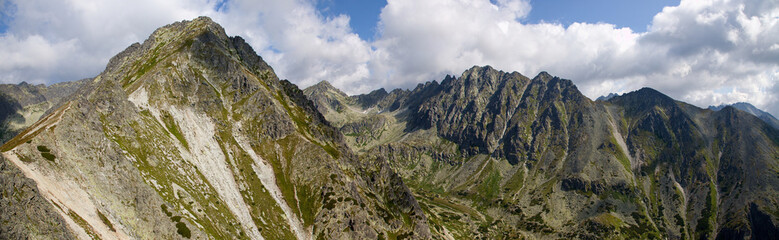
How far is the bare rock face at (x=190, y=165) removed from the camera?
245ft

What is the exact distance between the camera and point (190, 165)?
124 metres

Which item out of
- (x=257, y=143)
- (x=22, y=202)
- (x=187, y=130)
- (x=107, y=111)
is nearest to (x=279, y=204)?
(x=257, y=143)

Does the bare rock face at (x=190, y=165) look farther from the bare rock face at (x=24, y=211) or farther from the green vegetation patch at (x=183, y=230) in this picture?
the bare rock face at (x=24, y=211)

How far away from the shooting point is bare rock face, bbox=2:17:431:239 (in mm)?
74562

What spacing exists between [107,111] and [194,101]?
55.0 metres

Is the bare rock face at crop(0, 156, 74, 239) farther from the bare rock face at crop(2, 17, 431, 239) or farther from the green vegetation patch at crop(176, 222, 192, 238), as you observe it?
the green vegetation patch at crop(176, 222, 192, 238)

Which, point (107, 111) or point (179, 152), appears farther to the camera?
point (179, 152)

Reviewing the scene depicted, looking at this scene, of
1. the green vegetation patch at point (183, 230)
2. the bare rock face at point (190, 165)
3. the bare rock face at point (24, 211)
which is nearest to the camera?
the bare rock face at point (24, 211)

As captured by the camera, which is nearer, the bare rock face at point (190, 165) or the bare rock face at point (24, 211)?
the bare rock face at point (24, 211)

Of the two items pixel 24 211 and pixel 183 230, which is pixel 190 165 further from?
pixel 24 211

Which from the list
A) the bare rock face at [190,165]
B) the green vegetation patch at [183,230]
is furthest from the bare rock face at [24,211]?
the green vegetation patch at [183,230]

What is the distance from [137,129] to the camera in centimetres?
11694

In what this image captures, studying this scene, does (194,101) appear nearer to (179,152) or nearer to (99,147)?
(179,152)

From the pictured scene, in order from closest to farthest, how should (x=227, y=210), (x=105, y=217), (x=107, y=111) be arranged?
(x=105, y=217) → (x=107, y=111) → (x=227, y=210)
